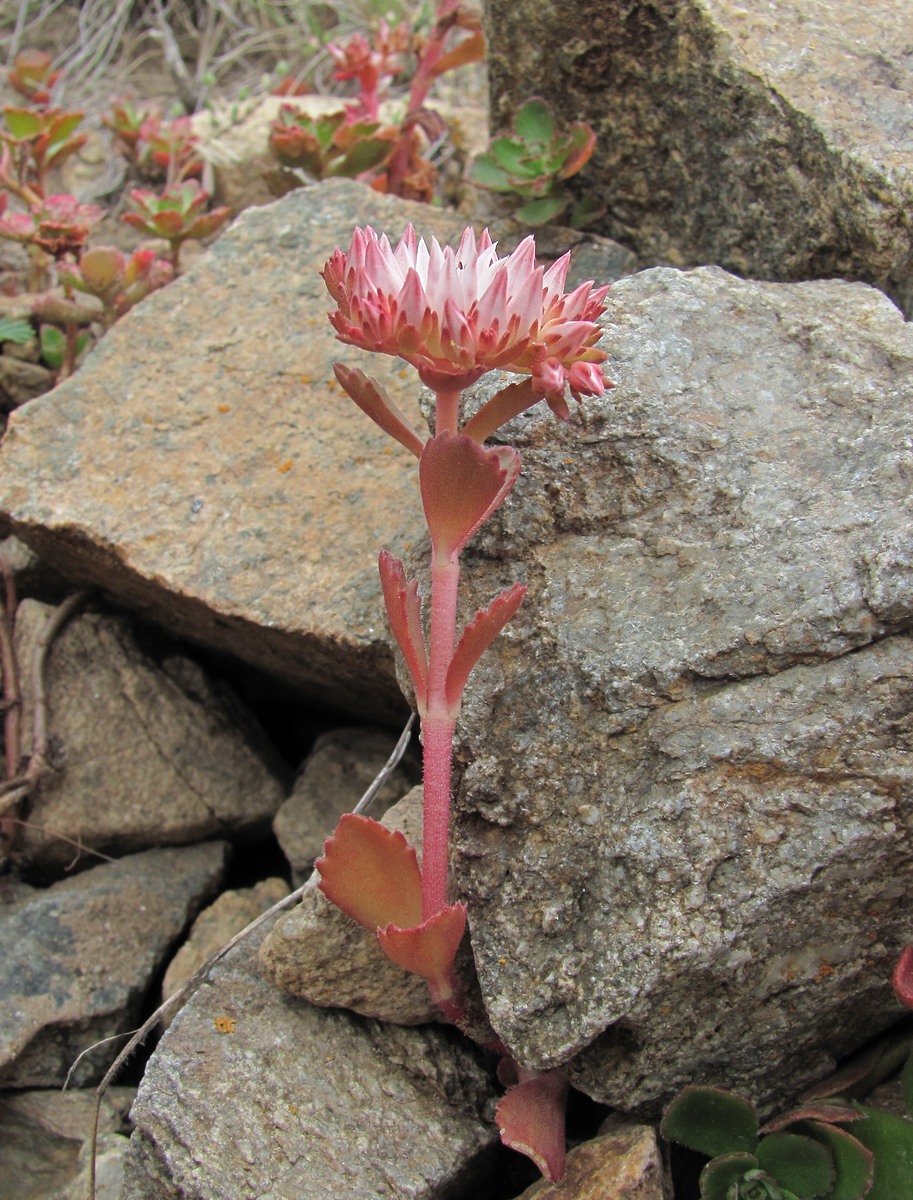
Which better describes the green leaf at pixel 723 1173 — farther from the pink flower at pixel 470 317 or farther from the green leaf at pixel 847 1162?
the pink flower at pixel 470 317

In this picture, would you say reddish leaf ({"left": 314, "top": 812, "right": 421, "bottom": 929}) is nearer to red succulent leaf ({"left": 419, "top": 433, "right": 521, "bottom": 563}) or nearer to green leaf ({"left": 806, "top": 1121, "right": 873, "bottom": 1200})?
red succulent leaf ({"left": 419, "top": 433, "right": 521, "bottom": 563})

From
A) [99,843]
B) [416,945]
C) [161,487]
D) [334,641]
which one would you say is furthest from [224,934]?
[161,487]

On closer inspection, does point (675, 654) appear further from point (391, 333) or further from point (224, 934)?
point (224, 934)

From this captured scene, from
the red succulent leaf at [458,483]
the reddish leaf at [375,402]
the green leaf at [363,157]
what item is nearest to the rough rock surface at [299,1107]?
the red succulent leaf at [458,483]

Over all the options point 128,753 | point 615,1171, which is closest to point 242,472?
point 128,753

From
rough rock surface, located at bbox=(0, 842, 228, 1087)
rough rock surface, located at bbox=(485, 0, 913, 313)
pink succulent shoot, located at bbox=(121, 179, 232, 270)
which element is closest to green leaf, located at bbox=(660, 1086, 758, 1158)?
rough rock surface, located at bbox=(0, 842, 228, 1087)

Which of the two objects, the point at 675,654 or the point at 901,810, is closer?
the point at 901,810

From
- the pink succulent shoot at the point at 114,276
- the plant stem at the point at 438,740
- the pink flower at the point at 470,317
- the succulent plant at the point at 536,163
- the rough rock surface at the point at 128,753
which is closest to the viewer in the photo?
the pink flower at the point at 470,317

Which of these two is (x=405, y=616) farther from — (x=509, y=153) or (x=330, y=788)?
(x=509, y=153)
